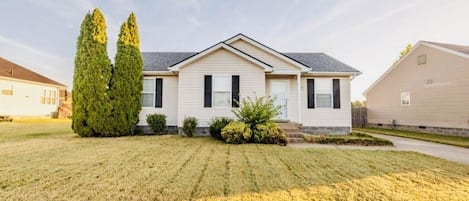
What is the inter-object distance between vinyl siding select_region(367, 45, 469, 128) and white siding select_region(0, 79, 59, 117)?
32598 mm

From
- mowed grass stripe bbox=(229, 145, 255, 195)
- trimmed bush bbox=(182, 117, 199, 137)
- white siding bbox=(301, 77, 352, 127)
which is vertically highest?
white siding bbox=(301, 77, 352, 127)

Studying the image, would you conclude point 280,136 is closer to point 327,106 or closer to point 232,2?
point 327,106

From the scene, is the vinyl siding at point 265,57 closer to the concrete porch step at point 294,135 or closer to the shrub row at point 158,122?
the concrete porch step at point 294,135

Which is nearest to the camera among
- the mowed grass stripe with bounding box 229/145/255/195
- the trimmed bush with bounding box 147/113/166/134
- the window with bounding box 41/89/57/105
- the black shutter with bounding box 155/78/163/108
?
the mowed grass stripe with bounding box 229/145/255/195

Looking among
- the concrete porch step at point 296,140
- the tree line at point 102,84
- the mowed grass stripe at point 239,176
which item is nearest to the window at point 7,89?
the tree line at point 102,84

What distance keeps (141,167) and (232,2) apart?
13.5 metres

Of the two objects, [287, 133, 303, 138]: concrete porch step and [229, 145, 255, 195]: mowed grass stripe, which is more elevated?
[287, 133, 303, 138]: concrete porch step

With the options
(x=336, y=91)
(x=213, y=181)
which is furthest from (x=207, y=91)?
(x=213, y=181)

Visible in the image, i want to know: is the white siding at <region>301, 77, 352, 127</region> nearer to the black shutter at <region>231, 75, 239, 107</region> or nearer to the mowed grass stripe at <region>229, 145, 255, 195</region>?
the black shutter at <region>231, 75, 239, 107</region>

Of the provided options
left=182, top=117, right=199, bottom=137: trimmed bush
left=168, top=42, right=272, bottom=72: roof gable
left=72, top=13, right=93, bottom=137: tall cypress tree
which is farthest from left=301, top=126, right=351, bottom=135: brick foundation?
left=72, top=13, right=93, bottom=137: tall cypress tree

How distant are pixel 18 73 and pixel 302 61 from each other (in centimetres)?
2635

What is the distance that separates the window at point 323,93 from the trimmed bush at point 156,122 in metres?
8.55

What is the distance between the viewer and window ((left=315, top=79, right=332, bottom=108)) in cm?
1260

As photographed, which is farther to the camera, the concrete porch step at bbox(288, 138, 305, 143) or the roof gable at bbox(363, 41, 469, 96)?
the roof gable at bbox(363, 41, 469, 96)
